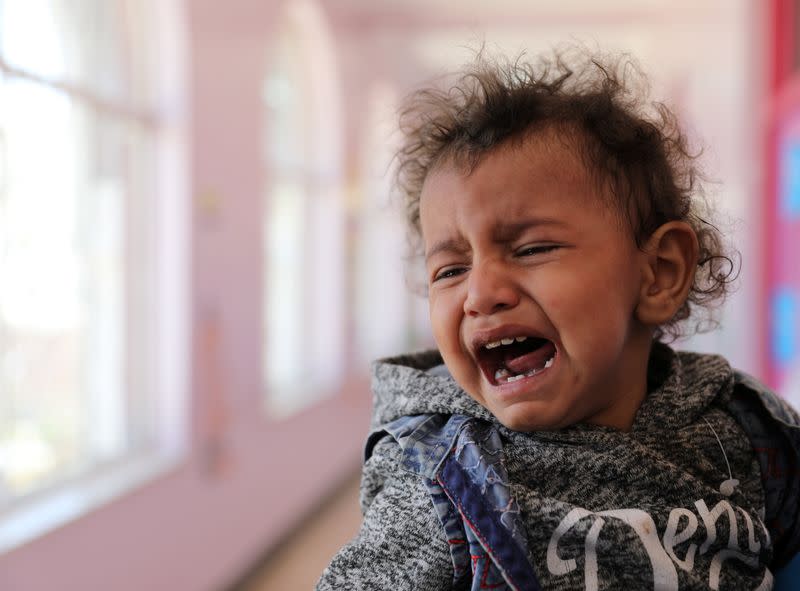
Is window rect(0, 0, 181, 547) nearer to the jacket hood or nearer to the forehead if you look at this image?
the jacket hood

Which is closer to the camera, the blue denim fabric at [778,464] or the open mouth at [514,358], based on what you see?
the open mouth at [514,358]

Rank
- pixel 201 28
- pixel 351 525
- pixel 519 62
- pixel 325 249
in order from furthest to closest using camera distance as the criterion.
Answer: pixel 325 249, pixel 351 525, pixel 201 28, pixel 519 62

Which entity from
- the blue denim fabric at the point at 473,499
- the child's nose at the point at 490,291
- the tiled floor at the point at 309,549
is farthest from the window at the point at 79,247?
the child's nose at the point at 490,291

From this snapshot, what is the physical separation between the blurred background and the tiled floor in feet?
0.09

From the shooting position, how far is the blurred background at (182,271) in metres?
2.68

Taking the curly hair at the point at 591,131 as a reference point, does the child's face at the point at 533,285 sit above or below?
below

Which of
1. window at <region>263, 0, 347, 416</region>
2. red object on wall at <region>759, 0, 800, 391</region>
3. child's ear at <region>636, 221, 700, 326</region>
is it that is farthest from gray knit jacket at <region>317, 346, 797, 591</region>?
window at <region>263, 0, 347, 416</region>

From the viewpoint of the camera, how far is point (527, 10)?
6.95m

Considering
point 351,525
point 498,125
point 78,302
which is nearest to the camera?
point 498,125

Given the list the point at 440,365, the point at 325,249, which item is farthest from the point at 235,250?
the point at 440,365

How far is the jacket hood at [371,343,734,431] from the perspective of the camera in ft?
3.33

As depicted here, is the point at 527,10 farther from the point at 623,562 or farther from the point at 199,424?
the point at 623,562

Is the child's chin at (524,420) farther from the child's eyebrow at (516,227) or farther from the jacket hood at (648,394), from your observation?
the child's eyebrow at (516,227)

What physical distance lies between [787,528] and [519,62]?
70 cm
